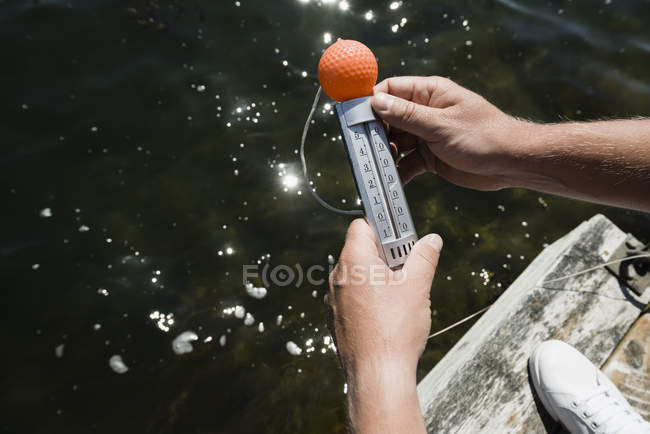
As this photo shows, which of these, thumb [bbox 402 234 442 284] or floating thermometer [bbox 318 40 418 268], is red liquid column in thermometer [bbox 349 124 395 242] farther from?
thumb [bbox 402 234 442 284]

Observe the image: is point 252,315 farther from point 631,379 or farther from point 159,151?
point 631,379

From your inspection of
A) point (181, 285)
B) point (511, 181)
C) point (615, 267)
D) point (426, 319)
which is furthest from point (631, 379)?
point (181, 285)

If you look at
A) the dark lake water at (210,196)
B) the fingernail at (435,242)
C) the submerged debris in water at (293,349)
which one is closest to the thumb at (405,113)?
the fingernail at (435,242)

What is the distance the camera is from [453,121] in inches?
80.4

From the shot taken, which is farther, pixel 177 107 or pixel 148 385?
pixel 177 107

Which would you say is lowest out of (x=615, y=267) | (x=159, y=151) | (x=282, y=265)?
(x=615, y=267)

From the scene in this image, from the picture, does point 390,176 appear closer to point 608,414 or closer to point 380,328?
point 380,328

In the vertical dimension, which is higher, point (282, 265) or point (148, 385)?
point (282, 265)

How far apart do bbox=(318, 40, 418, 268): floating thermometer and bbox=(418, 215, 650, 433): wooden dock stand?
1.02m

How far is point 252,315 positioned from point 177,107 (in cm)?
216

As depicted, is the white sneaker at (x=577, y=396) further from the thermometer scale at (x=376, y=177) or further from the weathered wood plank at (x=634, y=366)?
the thermometer scale at (x=376, y=177)

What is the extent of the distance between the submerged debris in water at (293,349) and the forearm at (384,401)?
1.55 meters

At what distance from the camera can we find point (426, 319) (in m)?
1.69

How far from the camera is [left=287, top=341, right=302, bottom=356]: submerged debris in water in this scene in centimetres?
309
